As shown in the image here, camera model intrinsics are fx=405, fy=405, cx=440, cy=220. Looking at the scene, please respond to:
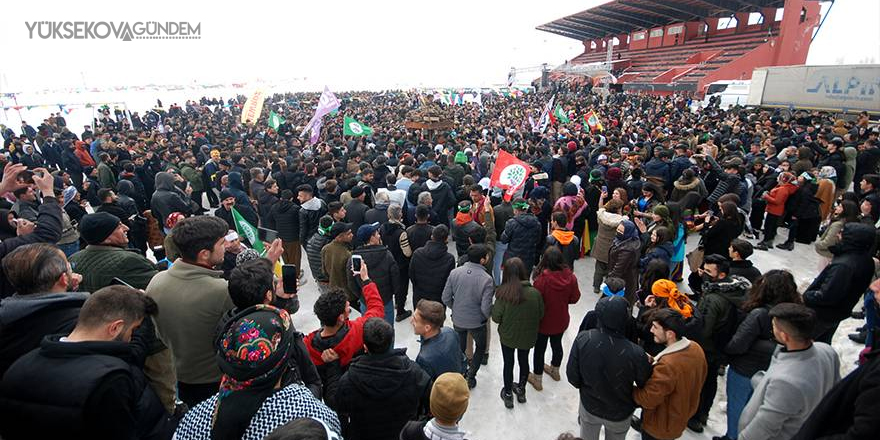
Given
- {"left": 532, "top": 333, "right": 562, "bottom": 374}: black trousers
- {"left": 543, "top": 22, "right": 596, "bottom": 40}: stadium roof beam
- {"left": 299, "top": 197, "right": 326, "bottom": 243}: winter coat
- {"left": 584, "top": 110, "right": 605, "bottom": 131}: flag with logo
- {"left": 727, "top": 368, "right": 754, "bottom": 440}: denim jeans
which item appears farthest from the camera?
{"left": 543, "top": 22, "right": 596, "bottom": 40}: stadium roof beam

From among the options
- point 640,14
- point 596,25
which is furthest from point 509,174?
point 596,25

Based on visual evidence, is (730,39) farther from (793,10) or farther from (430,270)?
(430,270)

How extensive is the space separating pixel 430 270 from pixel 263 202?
3610 mm

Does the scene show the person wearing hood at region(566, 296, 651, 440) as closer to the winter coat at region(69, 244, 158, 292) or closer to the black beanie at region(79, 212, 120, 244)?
the winter coat at region(69, 244, 158, 292)

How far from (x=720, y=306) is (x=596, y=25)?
2096 inches

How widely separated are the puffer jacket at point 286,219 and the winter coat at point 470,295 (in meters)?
3.21

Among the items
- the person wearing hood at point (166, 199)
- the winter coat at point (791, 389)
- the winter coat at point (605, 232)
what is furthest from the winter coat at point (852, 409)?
the person wearing hood at point (166, 199)

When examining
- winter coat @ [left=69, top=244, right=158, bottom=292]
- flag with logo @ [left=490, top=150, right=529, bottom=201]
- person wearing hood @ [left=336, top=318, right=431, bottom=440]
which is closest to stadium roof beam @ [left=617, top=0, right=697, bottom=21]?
flag with logo @ [left=490, top=150, right=529, bottom=201]

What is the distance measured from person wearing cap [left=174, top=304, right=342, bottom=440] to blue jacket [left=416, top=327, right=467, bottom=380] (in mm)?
1154

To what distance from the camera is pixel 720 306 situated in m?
3.26

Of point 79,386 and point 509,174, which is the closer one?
point 79,386

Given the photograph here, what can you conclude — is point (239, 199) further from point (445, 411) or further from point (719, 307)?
point (719, 307)

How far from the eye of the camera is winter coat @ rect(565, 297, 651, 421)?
108 inches

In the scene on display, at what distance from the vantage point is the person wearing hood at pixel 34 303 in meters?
2.13
